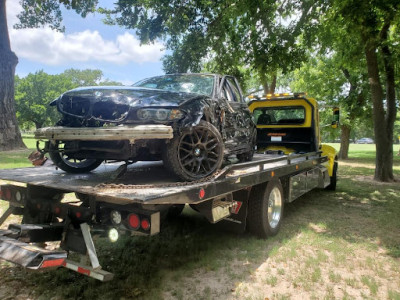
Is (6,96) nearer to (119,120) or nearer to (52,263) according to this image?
(119,120)

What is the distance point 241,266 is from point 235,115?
242 cm

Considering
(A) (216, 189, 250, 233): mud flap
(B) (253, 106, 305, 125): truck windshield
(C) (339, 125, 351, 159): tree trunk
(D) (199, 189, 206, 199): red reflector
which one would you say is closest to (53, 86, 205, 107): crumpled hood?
(D) (199, 189, 206, 199): red reflector

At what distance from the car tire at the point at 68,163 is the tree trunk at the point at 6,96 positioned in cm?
1420

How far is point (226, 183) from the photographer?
375 cm

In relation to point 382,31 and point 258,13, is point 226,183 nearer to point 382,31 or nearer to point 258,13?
point 258,13

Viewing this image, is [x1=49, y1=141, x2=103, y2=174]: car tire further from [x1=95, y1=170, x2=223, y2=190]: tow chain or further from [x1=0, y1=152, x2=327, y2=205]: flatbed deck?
[x1=95, y1=170, x2=223, y2=190]: tow chain

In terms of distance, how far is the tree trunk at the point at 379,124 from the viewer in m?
10.7

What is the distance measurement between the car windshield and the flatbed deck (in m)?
1.30

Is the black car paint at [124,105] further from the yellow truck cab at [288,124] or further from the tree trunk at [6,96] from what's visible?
the tree trunk at [6,96]

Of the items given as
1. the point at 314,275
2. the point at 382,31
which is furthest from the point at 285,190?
the point at 382,31

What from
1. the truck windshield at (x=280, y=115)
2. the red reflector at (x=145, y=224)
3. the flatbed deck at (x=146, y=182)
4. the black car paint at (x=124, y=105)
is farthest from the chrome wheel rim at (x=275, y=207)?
the truck windshield at (x=280, y=115)

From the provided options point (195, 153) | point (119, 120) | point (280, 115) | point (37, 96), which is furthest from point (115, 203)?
point (37, 96)

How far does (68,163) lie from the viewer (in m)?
4.73

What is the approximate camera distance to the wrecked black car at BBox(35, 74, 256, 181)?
11.5 ft
